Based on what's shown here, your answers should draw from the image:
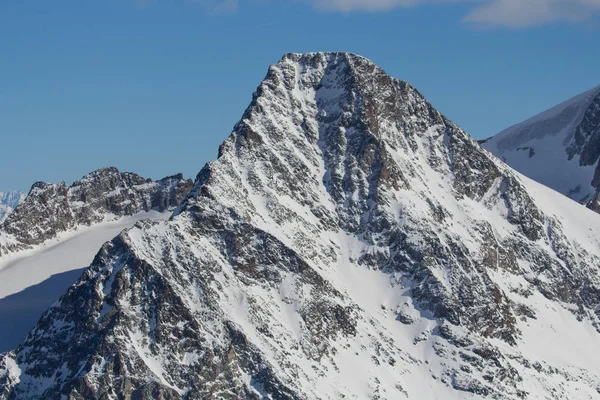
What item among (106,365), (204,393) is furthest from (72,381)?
(204,393)

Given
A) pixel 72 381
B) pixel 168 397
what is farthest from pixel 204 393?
pixel 72 381

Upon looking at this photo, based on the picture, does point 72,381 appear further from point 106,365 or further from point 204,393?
point 204,393

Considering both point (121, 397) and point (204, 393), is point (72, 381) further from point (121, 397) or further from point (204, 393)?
point (204, 393)

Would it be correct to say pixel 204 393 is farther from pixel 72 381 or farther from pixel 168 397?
pixel 72 381
